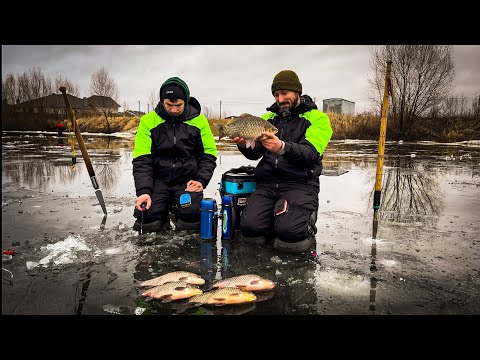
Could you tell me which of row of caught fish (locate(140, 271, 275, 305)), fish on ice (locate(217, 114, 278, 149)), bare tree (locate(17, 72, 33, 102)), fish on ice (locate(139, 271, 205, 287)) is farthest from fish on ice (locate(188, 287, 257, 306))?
bare tree (locate(17, 72, 33, 102))

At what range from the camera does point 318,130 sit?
4348mm

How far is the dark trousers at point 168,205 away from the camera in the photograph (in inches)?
185

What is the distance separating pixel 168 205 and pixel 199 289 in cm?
221

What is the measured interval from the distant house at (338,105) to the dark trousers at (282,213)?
130ft

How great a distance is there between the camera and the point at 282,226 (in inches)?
158

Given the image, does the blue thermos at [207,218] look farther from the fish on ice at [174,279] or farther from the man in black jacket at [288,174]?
the fish on ice at [174,279]

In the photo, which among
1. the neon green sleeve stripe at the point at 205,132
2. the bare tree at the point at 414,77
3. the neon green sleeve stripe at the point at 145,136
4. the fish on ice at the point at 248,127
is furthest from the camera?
the bare tree at the point at 414,77

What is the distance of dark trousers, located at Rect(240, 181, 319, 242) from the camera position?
4008 millimetres

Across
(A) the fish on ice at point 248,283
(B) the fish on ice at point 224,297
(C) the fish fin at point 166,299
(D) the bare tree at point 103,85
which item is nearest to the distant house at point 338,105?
(D) the bare tree at point 103,85

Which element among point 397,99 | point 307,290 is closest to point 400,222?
point 307,290

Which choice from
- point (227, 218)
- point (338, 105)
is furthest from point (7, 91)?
point (338, 105)

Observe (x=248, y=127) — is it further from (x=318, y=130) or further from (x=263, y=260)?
(x=263, y=260)
